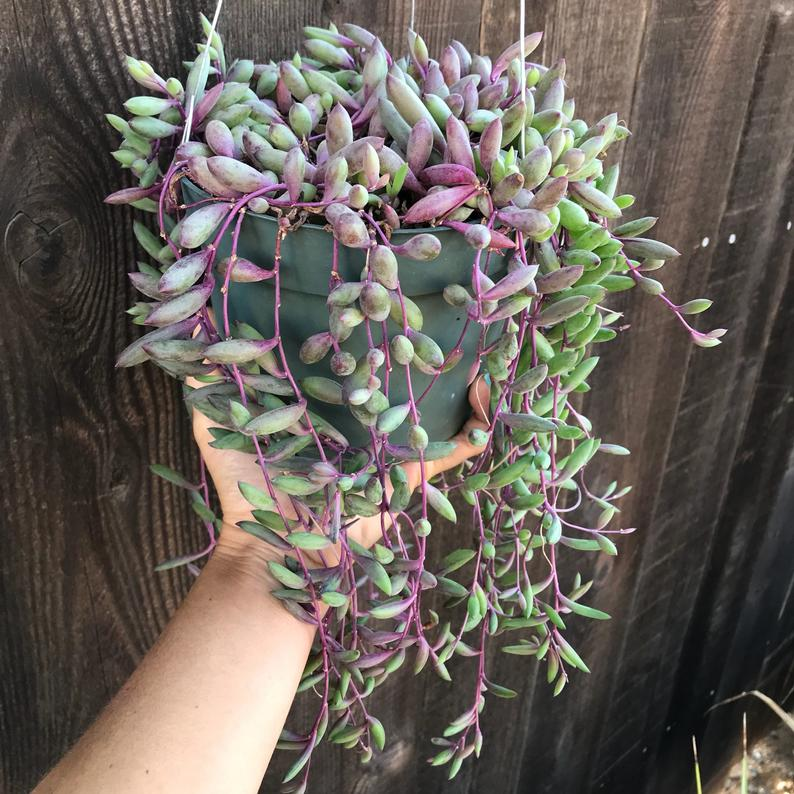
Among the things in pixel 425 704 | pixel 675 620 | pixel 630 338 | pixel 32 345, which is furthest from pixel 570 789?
pixel 32 345

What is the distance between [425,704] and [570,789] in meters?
0.60

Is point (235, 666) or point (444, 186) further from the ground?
point (444, 186)

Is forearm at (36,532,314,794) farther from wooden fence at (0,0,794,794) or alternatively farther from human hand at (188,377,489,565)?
wooden fence at (0,0,794,794)

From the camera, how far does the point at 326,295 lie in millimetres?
490

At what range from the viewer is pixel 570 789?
155cm

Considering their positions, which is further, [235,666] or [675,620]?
[675,620]

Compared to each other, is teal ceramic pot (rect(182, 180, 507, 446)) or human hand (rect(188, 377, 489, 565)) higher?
teal ceramic pot (rect(182, 180, 507, 446))

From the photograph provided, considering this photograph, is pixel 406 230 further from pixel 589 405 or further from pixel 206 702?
pixel 589 405

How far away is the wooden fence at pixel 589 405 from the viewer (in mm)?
625

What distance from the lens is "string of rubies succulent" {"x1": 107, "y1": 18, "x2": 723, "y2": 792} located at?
0.45 m

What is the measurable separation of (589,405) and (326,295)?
72 centimetres

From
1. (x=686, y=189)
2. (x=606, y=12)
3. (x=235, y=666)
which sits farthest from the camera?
(x=686, y=189)

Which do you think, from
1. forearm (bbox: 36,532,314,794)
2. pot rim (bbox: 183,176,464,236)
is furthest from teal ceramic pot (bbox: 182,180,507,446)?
forearm (bbox: 36,532,314,794)

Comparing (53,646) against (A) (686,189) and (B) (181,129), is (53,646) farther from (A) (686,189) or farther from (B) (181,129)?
(A) (686,189)
